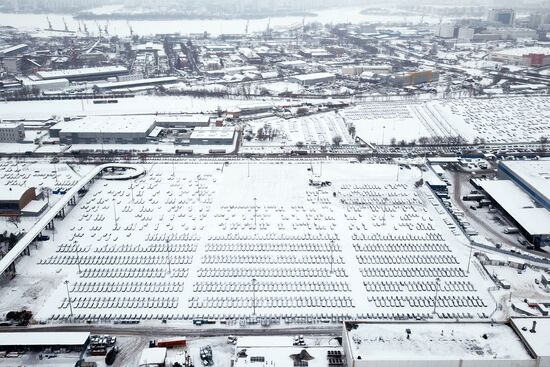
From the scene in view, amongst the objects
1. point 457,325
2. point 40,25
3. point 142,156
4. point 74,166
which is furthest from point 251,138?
point 40,25

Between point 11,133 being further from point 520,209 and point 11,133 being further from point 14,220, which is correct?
point 520,209

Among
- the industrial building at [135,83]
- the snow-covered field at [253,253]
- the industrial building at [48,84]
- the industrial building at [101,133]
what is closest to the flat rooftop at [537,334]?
the snow-covered field at [253,253]

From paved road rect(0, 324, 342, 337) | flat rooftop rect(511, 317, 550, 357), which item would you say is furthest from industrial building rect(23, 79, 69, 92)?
flat rooftop rect(511, 317, 550, 357)

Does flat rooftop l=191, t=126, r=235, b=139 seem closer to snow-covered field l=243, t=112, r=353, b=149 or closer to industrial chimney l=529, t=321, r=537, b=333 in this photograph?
snow-covered field l=243, t=112, r=353, b=149

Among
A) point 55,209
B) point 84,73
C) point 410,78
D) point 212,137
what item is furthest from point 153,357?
point 84,73

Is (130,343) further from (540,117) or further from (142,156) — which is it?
(540,117)

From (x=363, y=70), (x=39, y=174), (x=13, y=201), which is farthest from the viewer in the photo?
(x=363, y=70)
